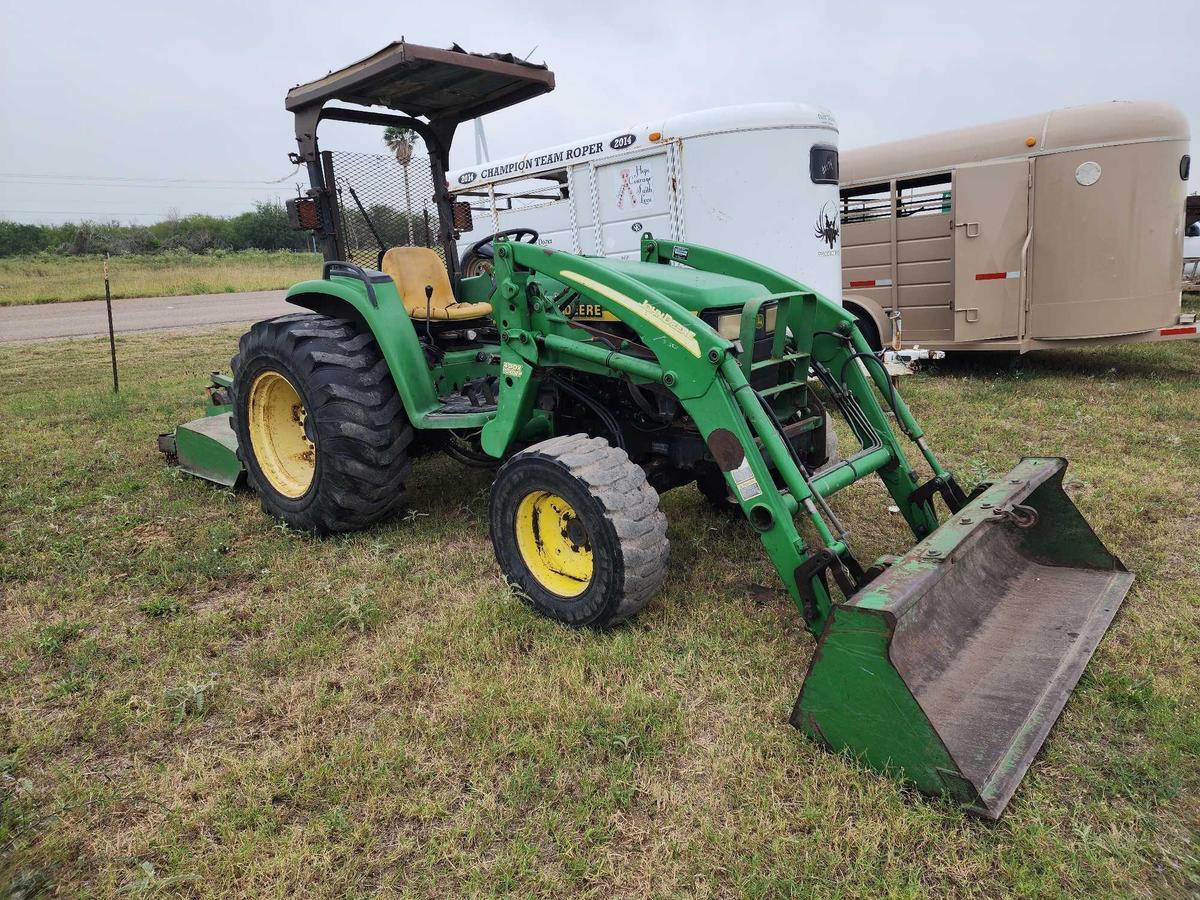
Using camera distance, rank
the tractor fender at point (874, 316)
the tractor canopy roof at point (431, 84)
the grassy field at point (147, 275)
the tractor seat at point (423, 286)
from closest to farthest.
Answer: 1. the tractor canopy roof at point (431, 84)
2. the tractor seat at point (423, 286)
3. the tractor fender at point (874, 316)
4. the grassy field at point (147, 275)

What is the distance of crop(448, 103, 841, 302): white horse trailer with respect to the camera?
7.07m

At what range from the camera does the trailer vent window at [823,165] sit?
719 centimetres

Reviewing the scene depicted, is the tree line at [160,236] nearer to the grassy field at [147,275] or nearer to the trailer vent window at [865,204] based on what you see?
the grassy field at [147,275]

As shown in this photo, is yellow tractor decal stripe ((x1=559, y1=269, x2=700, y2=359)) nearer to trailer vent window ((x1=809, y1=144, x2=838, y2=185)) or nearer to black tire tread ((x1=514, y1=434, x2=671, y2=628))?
black tire tread ((x1=514, y1=434, x2=671, y2=628))


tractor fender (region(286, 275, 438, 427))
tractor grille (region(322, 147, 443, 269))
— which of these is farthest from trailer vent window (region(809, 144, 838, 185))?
tractor fender (region(286, 275, 438, 427))

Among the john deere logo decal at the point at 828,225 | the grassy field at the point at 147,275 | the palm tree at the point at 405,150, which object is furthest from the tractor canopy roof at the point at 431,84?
the grassy field at the point at 147,275

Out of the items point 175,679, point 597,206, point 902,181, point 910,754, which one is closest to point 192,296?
point 597,206

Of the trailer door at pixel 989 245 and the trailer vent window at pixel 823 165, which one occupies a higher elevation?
the trailer vent window at pixel 823 165

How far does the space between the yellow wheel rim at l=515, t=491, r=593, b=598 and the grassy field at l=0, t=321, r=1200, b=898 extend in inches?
7.3

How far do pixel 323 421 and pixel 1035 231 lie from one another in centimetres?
709

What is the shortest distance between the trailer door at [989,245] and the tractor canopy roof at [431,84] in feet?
16.9

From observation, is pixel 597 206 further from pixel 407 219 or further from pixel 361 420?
pixel 361 420

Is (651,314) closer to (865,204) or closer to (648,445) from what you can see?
(648,445)

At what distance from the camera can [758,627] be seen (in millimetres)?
3256
